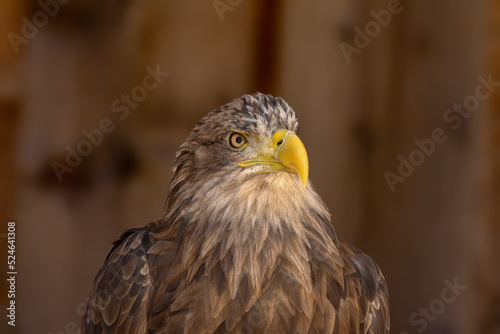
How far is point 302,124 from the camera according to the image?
10.4 feet

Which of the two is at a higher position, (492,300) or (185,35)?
(185,35)

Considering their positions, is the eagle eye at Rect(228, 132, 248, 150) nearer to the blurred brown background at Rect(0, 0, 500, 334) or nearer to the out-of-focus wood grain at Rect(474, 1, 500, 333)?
the blurred brown background at Rect(0, 0, 500, 334)

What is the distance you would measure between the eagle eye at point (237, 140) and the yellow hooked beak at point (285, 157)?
7 centimetres

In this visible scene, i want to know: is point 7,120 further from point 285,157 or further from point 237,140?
point 285,157

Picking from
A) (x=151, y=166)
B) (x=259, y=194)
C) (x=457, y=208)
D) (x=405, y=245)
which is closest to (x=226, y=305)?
(x=259, y=194)

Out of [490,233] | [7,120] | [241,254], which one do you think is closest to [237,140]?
[241,254]

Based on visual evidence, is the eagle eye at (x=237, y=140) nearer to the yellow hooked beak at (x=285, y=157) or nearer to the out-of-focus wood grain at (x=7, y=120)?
the yellow hooked beak at (x=285, y=157)

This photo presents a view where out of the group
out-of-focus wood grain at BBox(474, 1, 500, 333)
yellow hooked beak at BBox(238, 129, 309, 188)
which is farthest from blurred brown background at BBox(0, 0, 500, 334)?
yellow hooked beak at BBox(238, 129, 309, 188)

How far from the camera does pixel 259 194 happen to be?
2283 mm

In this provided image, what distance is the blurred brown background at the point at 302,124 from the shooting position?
3053mm

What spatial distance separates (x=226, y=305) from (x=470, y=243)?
1543mm

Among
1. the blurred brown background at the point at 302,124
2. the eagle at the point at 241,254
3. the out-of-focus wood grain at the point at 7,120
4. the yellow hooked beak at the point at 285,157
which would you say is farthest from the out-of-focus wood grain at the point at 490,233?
the out-of-focus wood grain at the point at 7,120

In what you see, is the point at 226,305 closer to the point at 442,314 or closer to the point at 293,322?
the point at 293,322

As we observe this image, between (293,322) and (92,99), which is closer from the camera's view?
(293,322)
